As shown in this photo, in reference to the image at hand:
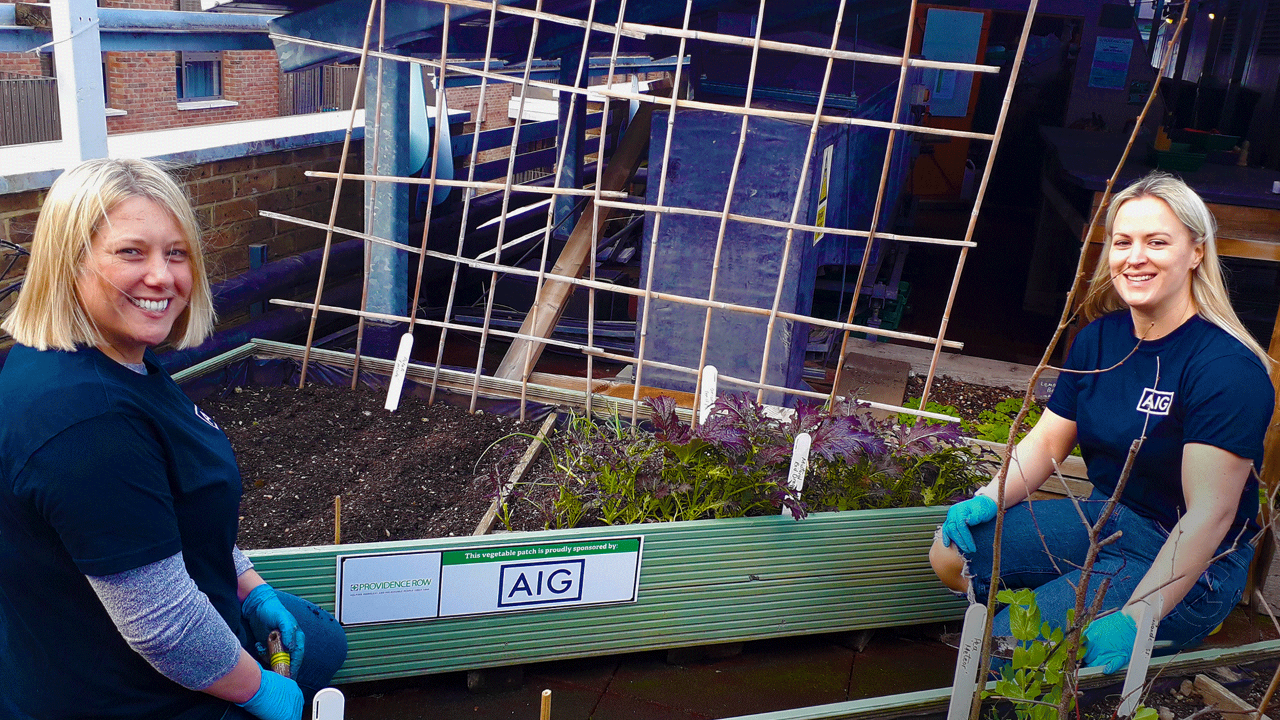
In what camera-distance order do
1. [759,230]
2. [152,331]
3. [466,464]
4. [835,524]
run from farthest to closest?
[759,230] < [466,464] < [835,524] < [152,331]

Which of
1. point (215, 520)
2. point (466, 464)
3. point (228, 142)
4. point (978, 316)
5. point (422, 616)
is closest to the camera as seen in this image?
point (215, 520)

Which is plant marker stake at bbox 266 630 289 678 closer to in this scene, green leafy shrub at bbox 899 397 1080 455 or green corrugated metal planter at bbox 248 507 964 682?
green corrugated metal planter at bbox 248 507 964 682

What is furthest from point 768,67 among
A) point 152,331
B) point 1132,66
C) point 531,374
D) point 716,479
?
point 1132,66

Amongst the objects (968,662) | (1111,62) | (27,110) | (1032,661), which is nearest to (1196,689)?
(968,662)

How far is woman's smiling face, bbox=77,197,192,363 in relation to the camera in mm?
1493

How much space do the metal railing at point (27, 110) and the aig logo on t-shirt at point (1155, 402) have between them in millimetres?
11267

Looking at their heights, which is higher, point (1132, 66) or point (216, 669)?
point (1132, 66)

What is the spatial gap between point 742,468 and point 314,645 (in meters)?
1.30

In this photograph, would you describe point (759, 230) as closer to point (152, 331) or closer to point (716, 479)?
point (716, 479)

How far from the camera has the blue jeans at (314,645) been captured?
2020 mm

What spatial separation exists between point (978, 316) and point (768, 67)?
3692 millimetres

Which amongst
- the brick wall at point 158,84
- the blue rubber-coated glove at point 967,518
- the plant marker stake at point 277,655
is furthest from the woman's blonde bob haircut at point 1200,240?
the brick wall at point 158,84

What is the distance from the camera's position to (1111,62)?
1061 centimetres

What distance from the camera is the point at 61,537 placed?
1.41 metres
